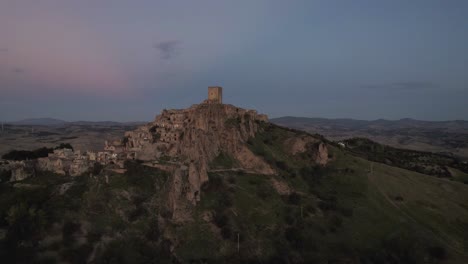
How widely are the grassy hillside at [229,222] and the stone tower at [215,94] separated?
20266 mm

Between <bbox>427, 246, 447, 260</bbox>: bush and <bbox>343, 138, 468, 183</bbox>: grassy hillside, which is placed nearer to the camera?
<bbox>427, 246, 447, 260</bbox>: bush

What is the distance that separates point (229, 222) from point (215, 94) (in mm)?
39280

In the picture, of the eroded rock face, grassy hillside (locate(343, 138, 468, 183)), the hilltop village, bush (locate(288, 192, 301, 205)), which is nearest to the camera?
the hilltop village

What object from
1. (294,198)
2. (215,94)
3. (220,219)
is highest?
(215,94)

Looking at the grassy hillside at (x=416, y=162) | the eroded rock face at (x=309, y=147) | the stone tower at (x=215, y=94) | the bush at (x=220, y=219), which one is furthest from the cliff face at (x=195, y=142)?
the grassy hillside at (x=416, y=162)

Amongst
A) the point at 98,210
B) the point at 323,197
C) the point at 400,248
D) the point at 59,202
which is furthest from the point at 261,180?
the point at 59,202

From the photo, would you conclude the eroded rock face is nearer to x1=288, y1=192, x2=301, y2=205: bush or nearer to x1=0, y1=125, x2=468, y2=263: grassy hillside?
x1=0, y1=125, x2=468, y2=263: grassy hillside

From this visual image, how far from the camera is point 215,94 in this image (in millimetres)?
86250

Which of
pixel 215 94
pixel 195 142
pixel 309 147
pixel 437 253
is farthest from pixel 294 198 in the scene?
pixel 215 94

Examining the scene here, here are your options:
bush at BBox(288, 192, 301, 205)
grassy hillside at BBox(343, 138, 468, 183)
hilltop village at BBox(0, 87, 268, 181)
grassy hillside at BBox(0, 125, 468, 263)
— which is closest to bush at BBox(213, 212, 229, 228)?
grassy hillside at BBox(0, 125, 468, 263)

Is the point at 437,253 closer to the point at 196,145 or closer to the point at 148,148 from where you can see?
the point at 196,145

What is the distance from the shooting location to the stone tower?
8594cm

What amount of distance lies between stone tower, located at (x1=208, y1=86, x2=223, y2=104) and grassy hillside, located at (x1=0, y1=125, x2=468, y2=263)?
66.5ft

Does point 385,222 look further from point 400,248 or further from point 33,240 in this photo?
point 33,240
